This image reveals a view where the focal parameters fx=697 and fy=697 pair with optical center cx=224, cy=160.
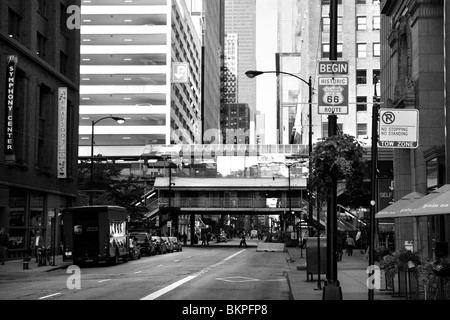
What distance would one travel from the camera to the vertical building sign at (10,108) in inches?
1658

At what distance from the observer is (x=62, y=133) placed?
5272cm

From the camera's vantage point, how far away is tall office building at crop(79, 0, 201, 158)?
119 metres

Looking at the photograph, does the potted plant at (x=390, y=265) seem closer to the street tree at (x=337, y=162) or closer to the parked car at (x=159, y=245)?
the street tree at (x=337, y=162)

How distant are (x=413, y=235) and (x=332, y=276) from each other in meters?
15.3

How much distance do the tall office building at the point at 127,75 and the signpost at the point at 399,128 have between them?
A: 339 feet

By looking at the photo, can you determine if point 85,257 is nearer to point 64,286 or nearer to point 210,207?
point 64,286

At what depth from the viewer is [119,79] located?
121125mm

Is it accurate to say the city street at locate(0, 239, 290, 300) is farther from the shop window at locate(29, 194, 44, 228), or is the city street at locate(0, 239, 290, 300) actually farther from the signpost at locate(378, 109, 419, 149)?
the shop window at locate(29, 194, 44, 228)

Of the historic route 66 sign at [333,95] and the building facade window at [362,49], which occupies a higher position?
the building facade window at [362,49]

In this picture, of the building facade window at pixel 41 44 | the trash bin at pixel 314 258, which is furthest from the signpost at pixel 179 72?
the trash bin at pixel 314 258

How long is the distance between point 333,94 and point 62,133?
40.2 meters

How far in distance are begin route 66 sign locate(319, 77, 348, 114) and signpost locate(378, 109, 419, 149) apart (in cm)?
94

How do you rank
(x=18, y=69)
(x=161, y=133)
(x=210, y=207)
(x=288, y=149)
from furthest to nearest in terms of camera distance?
(x=161, y=133) → (x=288, y=149) → (x=210, y=207) → (x=18, y=69)

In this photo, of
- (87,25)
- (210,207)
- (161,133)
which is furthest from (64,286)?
(87,25)
